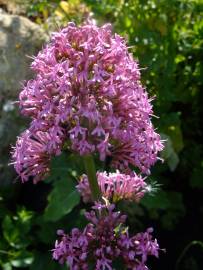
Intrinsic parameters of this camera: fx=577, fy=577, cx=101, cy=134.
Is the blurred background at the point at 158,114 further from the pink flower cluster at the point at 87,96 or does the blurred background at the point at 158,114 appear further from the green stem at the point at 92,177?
the pink flower cluster at the point at 87,96

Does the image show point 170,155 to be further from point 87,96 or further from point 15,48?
point 87,96

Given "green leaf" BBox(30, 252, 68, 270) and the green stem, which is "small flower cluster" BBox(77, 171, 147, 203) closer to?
the green stem

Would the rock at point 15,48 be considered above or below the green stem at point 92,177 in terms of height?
above

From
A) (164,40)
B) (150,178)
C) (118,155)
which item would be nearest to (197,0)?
(164,40)

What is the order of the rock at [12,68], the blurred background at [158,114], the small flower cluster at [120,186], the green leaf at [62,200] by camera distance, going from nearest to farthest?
1. the small flower cluster at [120,186]
2. the green leaf at [62,200]
3. the blurred background at [158,114]
4. the rock at [12,68]

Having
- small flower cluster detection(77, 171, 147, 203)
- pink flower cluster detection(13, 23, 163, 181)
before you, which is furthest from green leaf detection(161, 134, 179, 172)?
pink flower cluster detection(13, 23, 163, 181)

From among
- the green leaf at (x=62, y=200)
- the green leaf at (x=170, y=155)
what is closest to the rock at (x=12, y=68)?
the green leaf at (x=62, y=200)

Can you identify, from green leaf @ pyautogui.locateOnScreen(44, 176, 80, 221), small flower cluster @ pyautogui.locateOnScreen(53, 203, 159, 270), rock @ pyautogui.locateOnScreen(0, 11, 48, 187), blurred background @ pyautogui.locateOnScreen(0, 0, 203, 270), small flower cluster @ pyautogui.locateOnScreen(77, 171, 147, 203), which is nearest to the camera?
small flower cluster @ pyautogui.locateOnScreen(53, 203, 159, 270)
